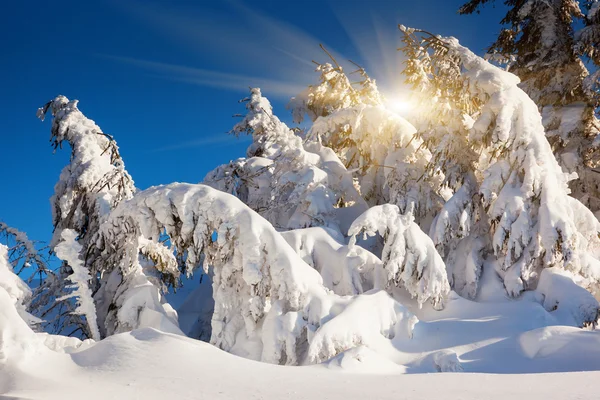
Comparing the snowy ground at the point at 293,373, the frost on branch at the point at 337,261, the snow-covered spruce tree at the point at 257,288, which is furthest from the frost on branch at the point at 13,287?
the frost on branch at the point at 337,261

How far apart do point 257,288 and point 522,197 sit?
18.2ft

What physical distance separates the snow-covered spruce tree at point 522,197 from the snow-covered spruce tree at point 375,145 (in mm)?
1569

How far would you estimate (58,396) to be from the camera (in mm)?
3705

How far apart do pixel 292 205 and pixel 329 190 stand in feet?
3.41

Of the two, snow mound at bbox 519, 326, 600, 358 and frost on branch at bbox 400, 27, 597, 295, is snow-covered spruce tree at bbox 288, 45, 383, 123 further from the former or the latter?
snow mound at bbox 519, 326, 600, 358

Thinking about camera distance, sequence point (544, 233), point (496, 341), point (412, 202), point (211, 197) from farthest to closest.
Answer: point (412, 202), point (544, 233), point (211, 197), point (496, 341)

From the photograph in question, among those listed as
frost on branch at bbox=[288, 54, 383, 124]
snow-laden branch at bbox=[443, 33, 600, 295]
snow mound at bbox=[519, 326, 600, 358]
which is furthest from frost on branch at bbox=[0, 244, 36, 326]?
frost on branch at bbox=[288, 54, 383, 124]

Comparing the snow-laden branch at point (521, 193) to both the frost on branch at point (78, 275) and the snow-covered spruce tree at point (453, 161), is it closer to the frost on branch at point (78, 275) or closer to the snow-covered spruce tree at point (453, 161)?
the snow-covered spruce tree at point (453, 161)

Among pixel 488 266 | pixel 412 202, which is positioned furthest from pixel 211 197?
pixel 488 266

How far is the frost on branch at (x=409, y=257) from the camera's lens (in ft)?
26.1

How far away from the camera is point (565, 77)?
1309 centimetres

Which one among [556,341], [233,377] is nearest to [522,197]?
[556,341]

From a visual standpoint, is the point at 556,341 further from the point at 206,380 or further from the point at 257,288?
the point at 206,380

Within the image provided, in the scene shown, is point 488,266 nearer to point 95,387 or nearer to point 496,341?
point 496,341
